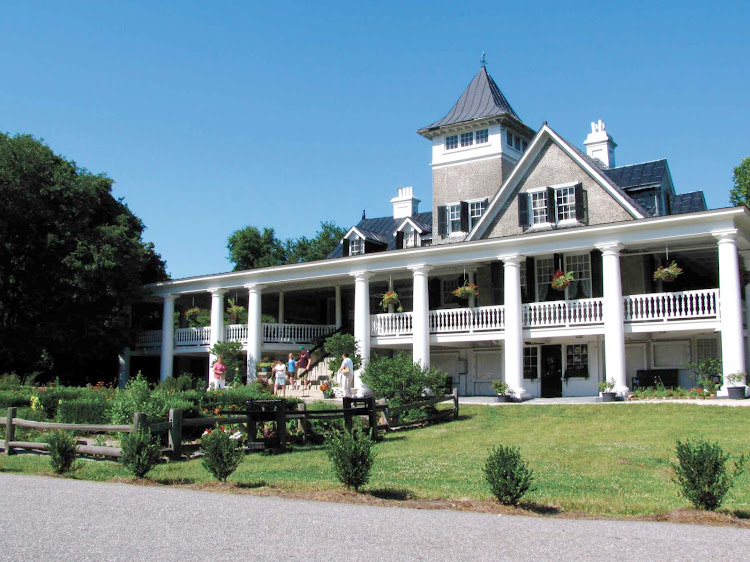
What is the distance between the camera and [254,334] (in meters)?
32.0

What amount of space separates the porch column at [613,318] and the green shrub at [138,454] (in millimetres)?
14847

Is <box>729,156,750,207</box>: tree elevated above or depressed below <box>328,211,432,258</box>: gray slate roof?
above

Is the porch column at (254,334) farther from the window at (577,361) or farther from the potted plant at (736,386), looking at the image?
the potted plant at (736,386)

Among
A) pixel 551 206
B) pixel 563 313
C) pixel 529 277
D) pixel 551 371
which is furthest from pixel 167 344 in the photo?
pixel 563 313

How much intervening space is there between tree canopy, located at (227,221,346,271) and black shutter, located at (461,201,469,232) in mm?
31861

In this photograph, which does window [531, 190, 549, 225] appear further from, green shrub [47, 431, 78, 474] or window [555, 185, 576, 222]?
green shrub [47, 431, 78, 474]

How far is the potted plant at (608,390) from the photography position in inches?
891

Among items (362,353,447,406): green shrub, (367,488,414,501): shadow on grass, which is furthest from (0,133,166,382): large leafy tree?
(367,488,414,501): shadow on grass

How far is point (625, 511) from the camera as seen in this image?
30.8 ft

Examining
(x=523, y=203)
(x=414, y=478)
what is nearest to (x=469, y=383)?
(x=523, y=203)

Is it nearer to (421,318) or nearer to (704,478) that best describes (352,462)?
(704,478)

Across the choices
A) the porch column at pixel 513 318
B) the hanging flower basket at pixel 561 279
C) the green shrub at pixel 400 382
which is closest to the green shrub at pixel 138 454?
the green shrub at pixel 400 382

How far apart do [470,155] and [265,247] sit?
3409cm

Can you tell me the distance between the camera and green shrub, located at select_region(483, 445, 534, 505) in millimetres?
9461
